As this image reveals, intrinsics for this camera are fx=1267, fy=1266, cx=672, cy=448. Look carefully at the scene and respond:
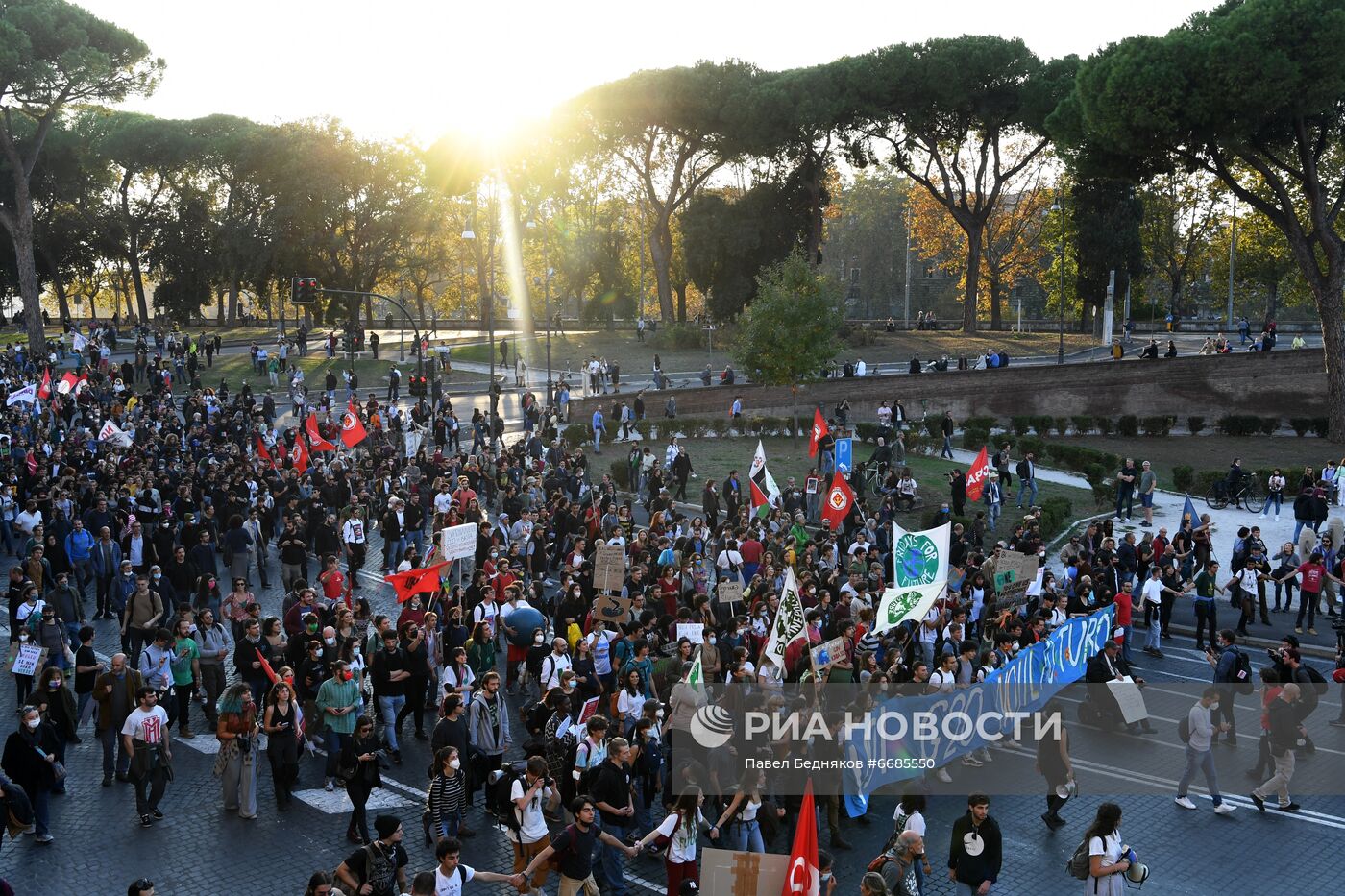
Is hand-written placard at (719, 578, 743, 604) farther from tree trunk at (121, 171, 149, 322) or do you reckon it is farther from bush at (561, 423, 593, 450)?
tree trunk at (121, 171, 149, 322)

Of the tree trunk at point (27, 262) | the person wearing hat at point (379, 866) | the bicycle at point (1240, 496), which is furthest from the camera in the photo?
the tree trunk at point (27, 262)

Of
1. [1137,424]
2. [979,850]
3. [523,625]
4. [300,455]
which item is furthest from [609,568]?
[1137,424]

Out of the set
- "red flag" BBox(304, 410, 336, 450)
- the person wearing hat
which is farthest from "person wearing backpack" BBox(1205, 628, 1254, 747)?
"red flag" BBox(304, 410, 336, 450)

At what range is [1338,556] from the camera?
20031mm

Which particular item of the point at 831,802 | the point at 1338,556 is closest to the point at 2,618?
the point at 831,802

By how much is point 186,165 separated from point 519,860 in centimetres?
7257

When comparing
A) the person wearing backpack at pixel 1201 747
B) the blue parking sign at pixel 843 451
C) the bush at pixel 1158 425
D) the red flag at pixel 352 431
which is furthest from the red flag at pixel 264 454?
the bush at pixel 1158 425

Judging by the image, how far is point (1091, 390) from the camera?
46.1 metres

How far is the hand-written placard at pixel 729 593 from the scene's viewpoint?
16.2m

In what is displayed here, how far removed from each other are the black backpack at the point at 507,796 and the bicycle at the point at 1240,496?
2343 cm

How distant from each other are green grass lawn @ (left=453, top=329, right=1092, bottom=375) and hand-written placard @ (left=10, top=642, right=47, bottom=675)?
4149 centimetres

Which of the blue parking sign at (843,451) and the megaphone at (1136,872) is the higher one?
the blue parking sign at (843,451)

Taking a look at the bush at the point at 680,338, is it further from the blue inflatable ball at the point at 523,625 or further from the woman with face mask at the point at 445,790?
the woman with face mask at the point at 445,790

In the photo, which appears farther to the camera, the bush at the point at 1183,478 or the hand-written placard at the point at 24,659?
the bush at the point at 1183,478
